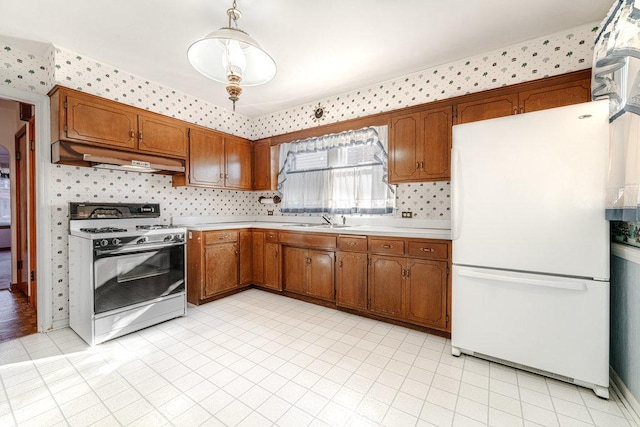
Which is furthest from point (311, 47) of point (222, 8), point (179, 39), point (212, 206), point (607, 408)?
point (607, 408)

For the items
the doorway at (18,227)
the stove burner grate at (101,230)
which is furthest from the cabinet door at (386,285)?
the doorway at (18,227)

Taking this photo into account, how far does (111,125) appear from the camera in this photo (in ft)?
8.76

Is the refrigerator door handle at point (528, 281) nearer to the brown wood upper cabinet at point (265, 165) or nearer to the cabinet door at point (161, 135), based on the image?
the brown wood upper cabinet at point (265, 165)

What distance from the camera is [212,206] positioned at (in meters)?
4.01

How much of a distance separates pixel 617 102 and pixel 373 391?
7.48ft

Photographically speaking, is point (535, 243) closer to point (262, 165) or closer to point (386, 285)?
point (386, 285)

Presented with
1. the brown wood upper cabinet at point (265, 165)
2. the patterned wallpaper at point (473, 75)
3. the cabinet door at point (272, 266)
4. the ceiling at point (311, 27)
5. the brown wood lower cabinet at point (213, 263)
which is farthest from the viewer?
the brown wood upper cabinet at point (265, 165)

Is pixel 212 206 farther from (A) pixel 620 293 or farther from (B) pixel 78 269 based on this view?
(A) pixel 620 293

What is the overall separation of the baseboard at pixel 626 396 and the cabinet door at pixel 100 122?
14.2 feet

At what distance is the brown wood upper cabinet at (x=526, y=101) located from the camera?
219 cm

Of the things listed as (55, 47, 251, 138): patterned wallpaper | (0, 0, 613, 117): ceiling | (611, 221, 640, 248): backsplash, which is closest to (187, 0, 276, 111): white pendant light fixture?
(0, 0, 613, 117): ceiling

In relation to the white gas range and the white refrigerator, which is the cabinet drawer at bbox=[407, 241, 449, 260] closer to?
the white refrigerator

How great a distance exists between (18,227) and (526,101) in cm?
604

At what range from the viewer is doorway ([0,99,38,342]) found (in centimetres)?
274
